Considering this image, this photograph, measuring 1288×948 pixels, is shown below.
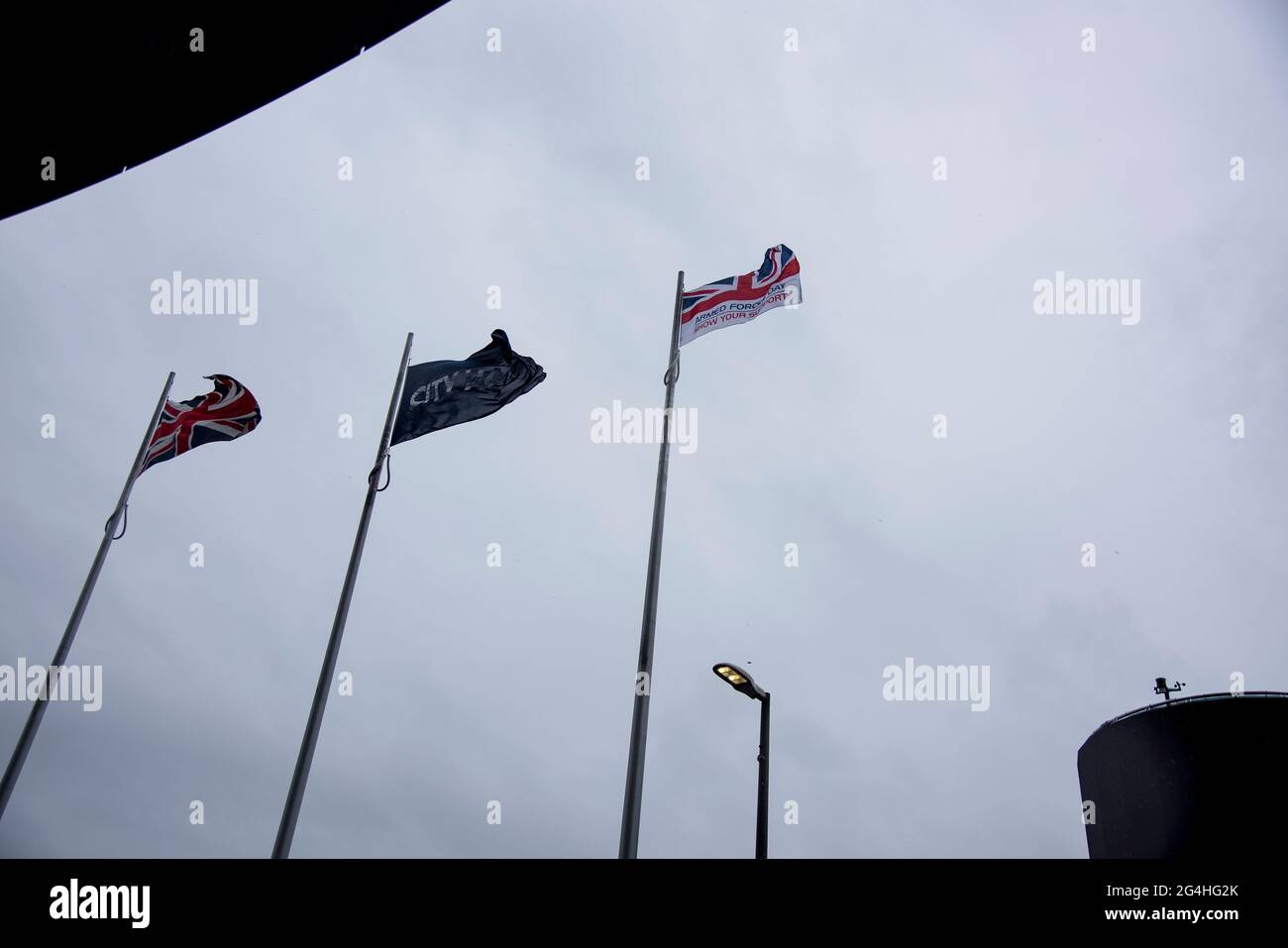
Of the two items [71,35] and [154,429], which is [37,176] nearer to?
[71,35]

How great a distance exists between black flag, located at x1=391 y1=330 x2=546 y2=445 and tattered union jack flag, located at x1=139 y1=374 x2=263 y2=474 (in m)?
4.44

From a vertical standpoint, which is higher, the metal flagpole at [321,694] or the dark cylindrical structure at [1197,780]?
the metal flagpole at [321,694]

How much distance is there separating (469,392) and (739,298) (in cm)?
508

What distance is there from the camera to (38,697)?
13859 mm

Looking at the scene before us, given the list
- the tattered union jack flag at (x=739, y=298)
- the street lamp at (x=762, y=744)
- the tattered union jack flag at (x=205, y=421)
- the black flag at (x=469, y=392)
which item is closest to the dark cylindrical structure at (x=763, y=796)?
the street lamp at (x=762, y=744)

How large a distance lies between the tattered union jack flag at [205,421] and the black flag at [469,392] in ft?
14.6

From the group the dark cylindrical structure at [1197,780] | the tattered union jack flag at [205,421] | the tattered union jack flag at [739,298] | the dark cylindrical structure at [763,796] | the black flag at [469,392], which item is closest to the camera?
the dark cylindrical structure at [763,796]

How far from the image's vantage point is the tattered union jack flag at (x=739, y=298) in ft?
45.4
